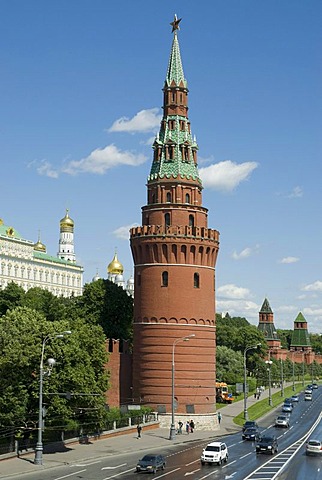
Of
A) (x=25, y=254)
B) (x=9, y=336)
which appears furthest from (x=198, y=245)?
(x=25, y=254)

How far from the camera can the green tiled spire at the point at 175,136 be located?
83.2 meters

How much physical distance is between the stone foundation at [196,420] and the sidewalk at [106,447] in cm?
82

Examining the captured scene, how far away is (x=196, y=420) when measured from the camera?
252 feet

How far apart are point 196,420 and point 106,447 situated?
60.5 ft

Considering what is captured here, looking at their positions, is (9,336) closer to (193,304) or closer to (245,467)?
(245,467)

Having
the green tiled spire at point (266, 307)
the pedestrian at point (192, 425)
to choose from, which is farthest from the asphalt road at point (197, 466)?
the green tiled spire at point (266, 307)

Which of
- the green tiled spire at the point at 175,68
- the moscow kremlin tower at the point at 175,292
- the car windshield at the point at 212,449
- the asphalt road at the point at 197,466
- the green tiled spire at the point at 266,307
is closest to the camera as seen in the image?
the asphalt road at the point at 197,466

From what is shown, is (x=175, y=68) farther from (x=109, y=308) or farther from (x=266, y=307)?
(x=266, y=307)

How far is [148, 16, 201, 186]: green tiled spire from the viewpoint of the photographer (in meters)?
83.2

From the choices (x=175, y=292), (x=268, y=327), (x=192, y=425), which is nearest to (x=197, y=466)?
(x=192, y=425)

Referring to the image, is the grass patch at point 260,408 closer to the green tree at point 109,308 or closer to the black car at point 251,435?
the black car at point 251,435

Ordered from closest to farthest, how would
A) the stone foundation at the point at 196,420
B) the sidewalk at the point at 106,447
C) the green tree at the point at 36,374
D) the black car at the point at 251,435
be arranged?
the sidewalk at the point at 106,447
the green tree at the point at 36,374
the black car at the point at 251,435
the stone foundation at the point at 196,420

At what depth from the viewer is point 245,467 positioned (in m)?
49.2

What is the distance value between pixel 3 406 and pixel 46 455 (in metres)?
5.64
